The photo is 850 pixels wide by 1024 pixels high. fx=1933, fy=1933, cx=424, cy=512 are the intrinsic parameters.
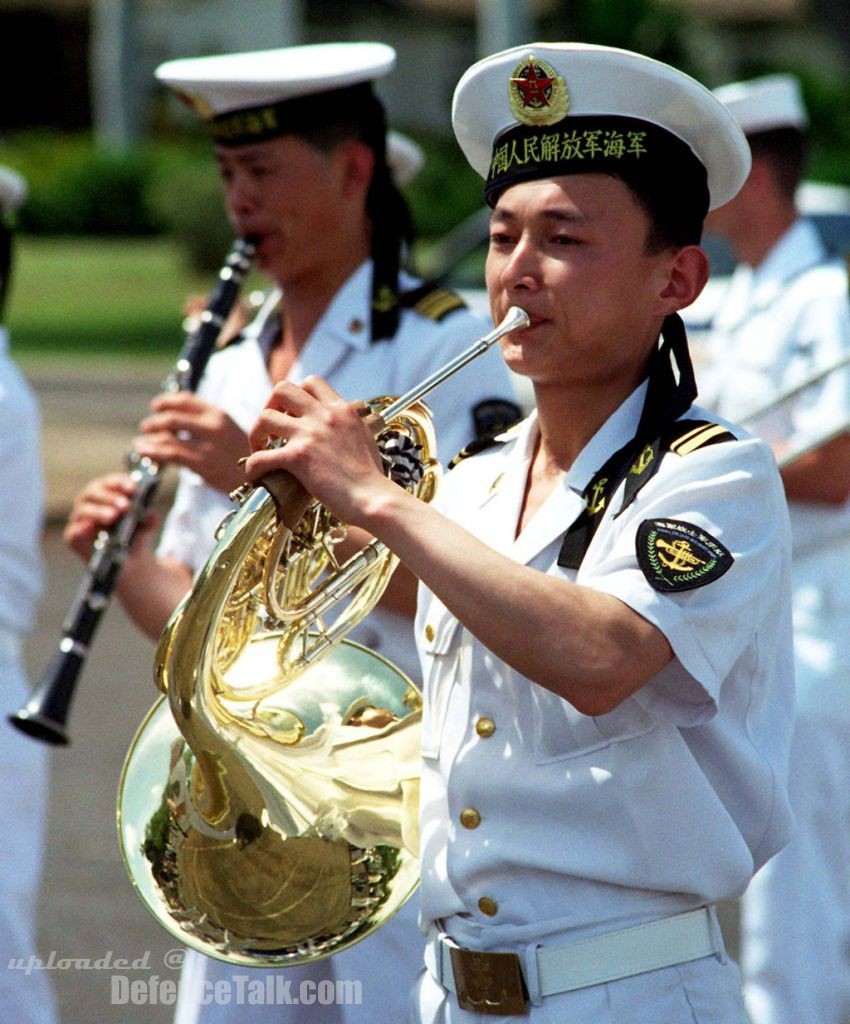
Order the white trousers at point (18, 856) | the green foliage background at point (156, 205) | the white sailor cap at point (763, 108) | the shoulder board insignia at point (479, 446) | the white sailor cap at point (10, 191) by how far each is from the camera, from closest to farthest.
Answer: the shoulder board insignia at point (479, 446) → the white trousers at point (18, 856) → the white sailor cap at point (10, 191) → the white sailor cap at point (763, 108) → the green foliage background at point (156, 205)

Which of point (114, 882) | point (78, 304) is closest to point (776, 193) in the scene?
point (114, 882)

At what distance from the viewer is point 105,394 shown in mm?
16094

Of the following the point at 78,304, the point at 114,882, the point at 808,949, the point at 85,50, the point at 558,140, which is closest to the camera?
the point at 558,140

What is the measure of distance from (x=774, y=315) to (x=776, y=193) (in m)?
0.47

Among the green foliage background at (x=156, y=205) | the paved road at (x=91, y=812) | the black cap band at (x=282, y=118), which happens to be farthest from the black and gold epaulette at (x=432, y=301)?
the green foliage background at (x=156, y=205)

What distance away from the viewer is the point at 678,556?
218 centimetres

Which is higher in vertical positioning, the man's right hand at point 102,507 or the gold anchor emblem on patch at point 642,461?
the gold anchor emblem on patch at point 642,461

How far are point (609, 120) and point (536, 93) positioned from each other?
11 centimetres

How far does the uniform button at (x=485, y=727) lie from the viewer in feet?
7.67

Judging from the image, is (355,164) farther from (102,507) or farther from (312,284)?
(102,507)

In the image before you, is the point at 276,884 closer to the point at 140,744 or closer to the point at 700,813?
the point at 140,744

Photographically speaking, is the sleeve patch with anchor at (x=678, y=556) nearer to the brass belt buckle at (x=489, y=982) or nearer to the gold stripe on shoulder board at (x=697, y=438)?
the gold stripe on shoulder board at (x=697, y=438)

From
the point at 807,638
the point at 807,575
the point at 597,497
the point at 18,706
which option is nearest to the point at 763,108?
the point at 807,575

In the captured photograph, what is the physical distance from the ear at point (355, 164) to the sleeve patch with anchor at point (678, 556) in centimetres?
165
